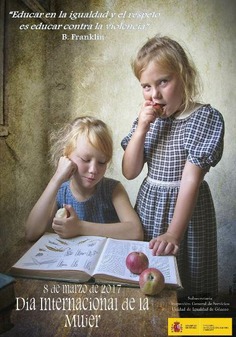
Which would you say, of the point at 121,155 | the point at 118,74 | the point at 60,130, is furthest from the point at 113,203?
the point at 118,74

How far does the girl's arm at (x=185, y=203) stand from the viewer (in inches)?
36.8

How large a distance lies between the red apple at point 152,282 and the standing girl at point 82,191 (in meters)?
0.19

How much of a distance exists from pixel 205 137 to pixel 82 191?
362mm

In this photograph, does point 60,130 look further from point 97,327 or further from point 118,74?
point 97,327

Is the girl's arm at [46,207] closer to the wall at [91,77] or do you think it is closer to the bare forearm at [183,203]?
the wall at [91,77]

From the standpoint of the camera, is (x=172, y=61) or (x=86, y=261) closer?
(x=86, y=261)

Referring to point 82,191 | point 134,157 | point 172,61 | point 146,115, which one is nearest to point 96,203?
point 82,191

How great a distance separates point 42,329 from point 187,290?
434 mm

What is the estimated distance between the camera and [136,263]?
0.80 meters

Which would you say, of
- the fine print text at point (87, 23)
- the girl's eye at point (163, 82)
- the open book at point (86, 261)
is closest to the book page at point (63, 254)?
the open book at point (86, 261)

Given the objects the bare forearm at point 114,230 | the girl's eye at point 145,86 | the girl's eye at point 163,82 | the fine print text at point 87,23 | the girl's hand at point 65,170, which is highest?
the fine print text at point 87,23

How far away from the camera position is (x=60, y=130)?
961 mm

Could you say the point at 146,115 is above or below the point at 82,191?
above

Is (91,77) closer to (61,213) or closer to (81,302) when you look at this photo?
(61,213)
